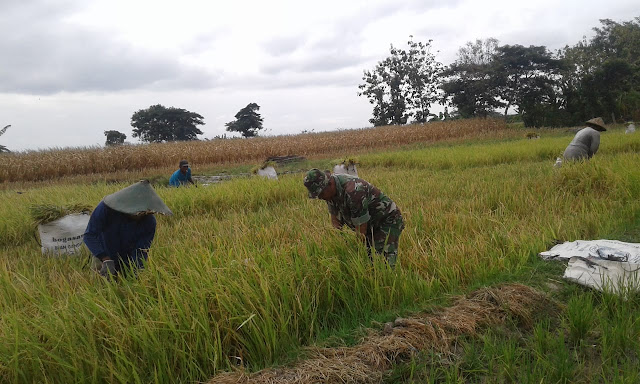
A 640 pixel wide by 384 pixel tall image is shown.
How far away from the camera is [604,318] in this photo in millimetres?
2242

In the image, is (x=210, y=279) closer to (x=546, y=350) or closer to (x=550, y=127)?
(x=546, y=350)

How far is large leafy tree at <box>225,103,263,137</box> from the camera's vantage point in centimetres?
3859

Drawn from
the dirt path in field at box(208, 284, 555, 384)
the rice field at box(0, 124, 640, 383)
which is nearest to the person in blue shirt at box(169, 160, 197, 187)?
the rice field at box(0, 124, 640, 383)

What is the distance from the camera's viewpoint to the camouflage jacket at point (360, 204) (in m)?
2.96

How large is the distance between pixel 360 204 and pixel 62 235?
3.24 m

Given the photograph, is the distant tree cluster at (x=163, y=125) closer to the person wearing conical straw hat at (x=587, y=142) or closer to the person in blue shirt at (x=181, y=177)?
the person in blue shirt at (x=181, y=177)

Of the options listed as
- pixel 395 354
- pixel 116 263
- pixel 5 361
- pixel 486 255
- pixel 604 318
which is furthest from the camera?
pixel 116 263

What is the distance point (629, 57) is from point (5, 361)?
37.0 meters

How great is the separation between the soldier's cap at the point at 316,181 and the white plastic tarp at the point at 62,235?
2.92 m

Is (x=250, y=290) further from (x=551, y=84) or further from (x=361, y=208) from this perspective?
(x=551, y=84)

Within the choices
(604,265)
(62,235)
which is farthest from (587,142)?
(62,235)

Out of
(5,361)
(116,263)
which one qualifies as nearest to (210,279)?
(5,361)

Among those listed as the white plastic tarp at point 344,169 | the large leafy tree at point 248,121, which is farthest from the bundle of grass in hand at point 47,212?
the large leafy tree at point 248,121

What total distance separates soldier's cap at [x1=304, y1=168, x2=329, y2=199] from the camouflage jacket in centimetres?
20
